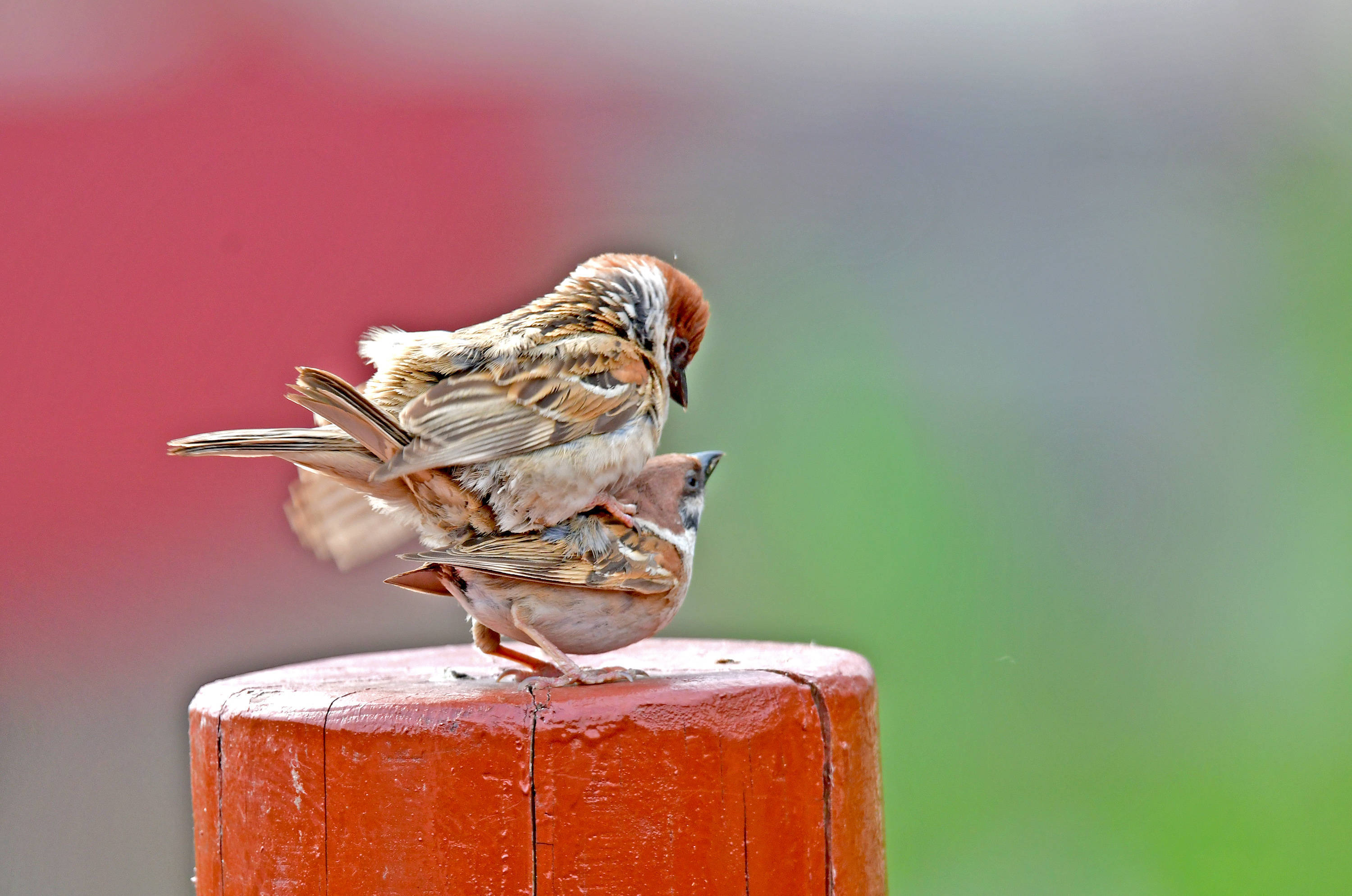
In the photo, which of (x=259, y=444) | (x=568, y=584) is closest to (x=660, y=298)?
(x=568, y=584)

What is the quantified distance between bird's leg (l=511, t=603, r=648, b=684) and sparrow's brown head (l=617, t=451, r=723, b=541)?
0.41 meters

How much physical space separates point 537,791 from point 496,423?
881 millimetres

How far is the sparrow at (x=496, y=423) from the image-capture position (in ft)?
8.59

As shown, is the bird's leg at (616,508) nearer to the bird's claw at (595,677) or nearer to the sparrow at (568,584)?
the sparrow at (568,584)

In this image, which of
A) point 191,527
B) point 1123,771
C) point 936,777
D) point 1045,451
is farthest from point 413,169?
point 1123,771

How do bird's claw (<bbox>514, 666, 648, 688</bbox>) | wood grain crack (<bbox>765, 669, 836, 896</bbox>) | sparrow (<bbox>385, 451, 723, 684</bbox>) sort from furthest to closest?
sparrow (<bbox>385, 451, 723, 684</bbox>) → bird's claw (<bbox>514, 666, 648, 688</bbox>) → wood grain crack (<bbox>765, 669, 836, 896</bbox>)

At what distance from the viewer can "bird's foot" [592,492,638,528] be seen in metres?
2.90

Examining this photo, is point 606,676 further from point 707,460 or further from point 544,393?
point 707,460

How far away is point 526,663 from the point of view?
2982 millimetres

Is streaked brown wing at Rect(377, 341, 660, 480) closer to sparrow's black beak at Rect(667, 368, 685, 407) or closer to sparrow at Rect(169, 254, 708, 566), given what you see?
sparrow at Rect(169, 254, 708, 566)

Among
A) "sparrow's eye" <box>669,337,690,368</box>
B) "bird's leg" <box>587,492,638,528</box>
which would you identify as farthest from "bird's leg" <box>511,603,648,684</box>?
"sparrow's eye" <box>669,337,690,368</box>

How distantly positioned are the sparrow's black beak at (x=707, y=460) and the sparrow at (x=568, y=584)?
0.28 m

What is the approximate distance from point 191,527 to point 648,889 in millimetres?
4523

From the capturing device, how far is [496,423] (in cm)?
276
